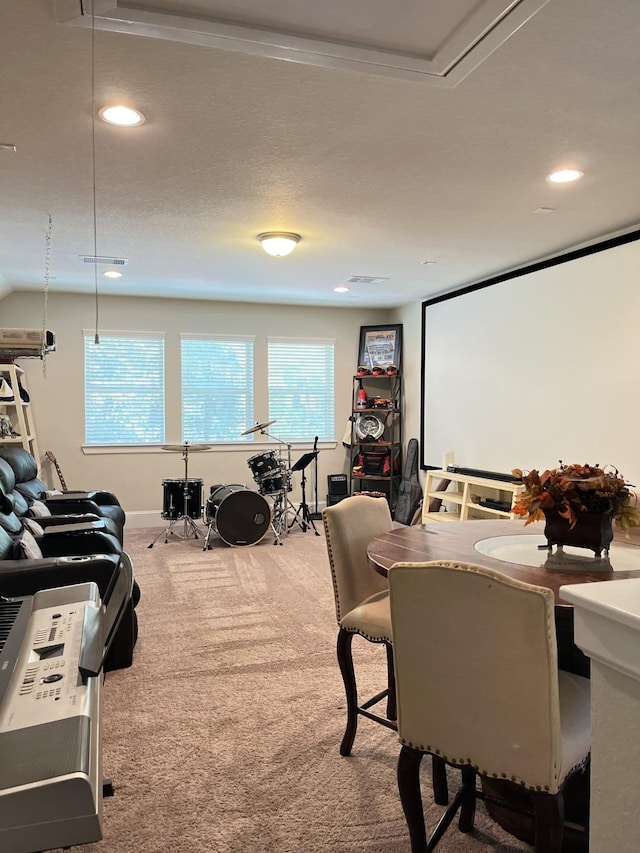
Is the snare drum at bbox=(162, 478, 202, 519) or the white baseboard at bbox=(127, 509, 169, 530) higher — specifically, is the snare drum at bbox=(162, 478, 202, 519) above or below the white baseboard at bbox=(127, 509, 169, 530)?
above

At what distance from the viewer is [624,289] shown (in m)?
4.41

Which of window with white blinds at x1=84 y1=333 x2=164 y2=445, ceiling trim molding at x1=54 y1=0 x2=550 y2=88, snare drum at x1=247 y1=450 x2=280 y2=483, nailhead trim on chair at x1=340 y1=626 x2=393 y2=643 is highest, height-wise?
ceiling trim molding at x1=54 y1=0 x2=550 y2=88

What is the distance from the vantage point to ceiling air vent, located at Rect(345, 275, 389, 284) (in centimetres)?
608

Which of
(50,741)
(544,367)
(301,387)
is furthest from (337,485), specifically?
(50,741)

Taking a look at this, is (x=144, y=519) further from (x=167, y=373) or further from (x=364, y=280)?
(x=364, y=280)

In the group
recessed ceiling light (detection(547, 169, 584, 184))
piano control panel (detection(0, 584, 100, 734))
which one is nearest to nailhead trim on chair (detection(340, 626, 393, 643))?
piano control panel (detection(0, 584, 100, 734))

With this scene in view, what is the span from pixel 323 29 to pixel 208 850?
8.73ft

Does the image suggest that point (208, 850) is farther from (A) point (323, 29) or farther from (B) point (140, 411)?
(B) point (140, 411)

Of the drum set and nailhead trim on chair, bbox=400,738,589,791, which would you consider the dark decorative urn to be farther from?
the drum set

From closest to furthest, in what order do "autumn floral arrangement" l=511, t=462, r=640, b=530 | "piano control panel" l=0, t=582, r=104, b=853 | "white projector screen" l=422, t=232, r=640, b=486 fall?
"piano control panel" l=0, t=582, r=104, b=853 → "autumn floral arrangement" l=511, t=462, r=640, b=530 → "white projector screen" l=422, t=232, r=640, b=486

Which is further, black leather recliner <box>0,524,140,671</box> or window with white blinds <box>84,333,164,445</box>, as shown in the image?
window with white blinds <box>84,333,164,445</box>

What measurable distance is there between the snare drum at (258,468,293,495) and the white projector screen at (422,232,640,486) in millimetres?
1796

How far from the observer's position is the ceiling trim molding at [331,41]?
1.94 m

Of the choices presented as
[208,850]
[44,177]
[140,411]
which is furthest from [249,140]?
[140,411]
